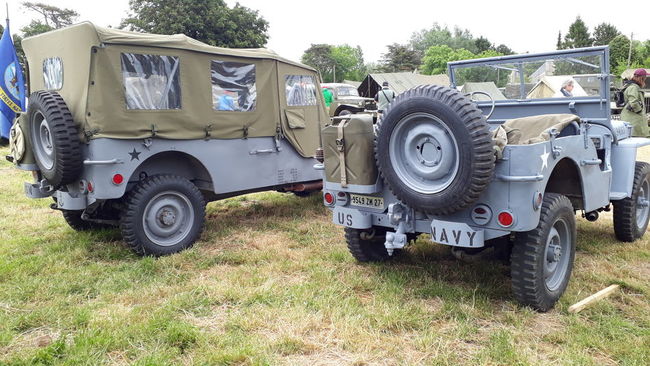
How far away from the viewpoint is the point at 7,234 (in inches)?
232

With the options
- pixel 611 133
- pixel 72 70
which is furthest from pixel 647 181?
pixel 72 70

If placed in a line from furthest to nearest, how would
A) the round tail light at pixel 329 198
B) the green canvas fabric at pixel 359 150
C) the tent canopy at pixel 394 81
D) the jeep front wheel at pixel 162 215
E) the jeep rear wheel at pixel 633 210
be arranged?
the tent canopy at pixel 394 81 < the jeep rear wheel at pixel 633 210 < the jeep front wheel at pixel 162 215 < the round tail light at pixel 329 198 < the green canvas fabric at pixel 359 150

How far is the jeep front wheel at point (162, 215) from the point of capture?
4.97m

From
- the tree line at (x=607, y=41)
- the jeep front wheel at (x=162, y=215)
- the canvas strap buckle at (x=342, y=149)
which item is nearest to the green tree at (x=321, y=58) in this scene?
the tree line at (x=607, y=41)

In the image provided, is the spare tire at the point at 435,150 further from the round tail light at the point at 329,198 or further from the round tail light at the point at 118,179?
the round tail light at the point at 118,179

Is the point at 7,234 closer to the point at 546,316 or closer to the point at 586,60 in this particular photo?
the point at 546,316

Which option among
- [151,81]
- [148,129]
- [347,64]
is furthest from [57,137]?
[347,64]

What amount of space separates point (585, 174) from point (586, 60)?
1.31 m

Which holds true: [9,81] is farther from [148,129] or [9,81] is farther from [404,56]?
[404,56]

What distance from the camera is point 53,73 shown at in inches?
209

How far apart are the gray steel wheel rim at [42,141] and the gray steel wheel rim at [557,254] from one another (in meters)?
4.45

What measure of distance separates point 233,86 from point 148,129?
1227 mm

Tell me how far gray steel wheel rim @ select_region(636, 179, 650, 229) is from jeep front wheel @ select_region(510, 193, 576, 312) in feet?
7.20

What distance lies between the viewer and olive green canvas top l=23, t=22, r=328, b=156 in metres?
4.81
